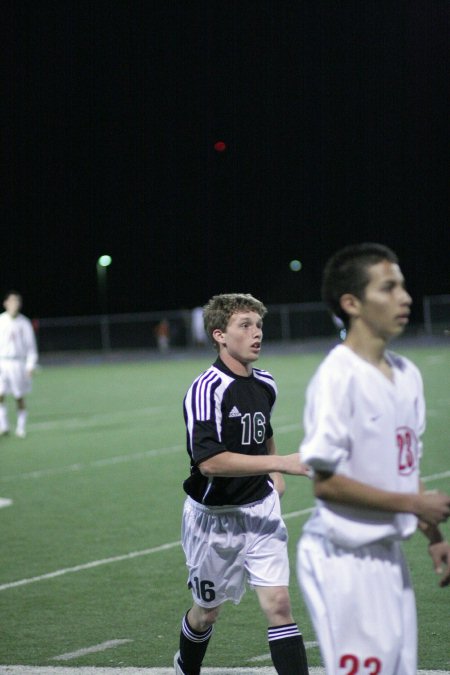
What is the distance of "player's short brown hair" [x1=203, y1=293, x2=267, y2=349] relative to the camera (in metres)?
5.87

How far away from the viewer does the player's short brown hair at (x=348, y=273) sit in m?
3.91

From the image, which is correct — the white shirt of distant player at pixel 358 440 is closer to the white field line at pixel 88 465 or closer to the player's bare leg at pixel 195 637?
the player's bare leg at pixel 195 637

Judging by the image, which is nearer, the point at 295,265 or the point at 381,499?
the point at 381,499

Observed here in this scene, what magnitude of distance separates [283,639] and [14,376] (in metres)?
15.7

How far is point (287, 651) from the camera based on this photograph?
5.37 m

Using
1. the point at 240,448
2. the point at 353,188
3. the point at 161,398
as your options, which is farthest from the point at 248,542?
the point at 353,188

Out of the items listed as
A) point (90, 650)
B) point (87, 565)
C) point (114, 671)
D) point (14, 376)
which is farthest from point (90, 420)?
point (114, 671)

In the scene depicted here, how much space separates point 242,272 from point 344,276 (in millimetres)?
84149

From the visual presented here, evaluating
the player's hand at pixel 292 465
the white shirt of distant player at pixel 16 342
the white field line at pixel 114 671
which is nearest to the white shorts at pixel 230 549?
the player's hand at pixel 292 465

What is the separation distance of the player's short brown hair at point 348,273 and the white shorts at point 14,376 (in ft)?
55.5

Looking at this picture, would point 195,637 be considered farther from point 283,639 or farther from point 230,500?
point 230,500

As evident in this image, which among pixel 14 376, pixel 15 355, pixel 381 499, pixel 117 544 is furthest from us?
pixel 15 355

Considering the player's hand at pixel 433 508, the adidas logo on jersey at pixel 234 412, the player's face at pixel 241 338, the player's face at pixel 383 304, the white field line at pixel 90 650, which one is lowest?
the white field line at pixel 90 650

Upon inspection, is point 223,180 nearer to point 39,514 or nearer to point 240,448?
point 39,514
